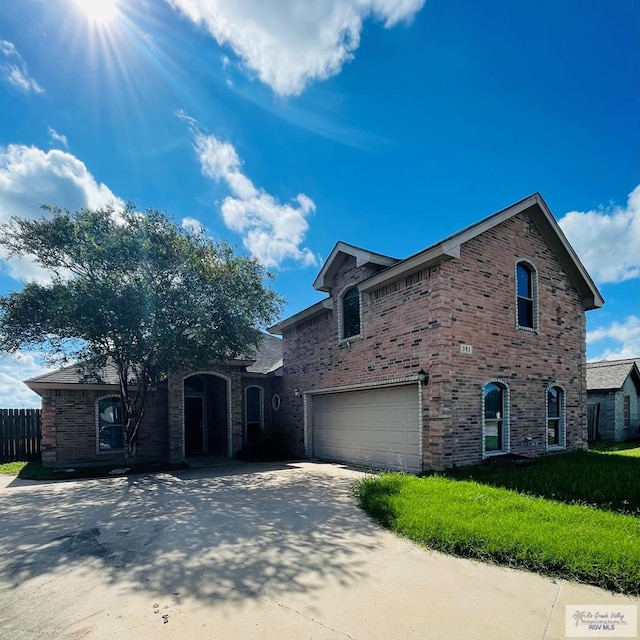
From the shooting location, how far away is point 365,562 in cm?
466

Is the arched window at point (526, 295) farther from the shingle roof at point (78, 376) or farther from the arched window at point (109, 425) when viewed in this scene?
the arched window at point (109, 425)

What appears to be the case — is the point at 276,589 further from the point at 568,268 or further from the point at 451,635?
the point at 568,268

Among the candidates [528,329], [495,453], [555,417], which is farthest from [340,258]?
[555,417]

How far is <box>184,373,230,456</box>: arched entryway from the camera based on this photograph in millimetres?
16781

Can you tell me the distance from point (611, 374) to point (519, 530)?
20358 mm

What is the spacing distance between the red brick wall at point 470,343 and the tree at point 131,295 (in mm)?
3558

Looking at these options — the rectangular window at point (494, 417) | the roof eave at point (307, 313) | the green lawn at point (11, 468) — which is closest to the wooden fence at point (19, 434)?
the green lawn at point (11, 468)

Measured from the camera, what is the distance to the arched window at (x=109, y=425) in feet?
46.2

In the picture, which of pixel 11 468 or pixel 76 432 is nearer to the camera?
pixel 11 468

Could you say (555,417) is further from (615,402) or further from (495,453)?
(615,402)

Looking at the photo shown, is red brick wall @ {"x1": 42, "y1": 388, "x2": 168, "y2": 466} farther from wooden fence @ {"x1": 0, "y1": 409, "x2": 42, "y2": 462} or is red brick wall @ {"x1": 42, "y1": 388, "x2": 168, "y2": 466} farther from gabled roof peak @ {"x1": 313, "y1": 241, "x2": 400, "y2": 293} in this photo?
gabled roof peak @ {"x1": 313, "y1": 241, "x2": 400, "y2": 293}

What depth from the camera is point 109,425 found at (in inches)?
564

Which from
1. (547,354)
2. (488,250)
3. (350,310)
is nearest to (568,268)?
(547,354)

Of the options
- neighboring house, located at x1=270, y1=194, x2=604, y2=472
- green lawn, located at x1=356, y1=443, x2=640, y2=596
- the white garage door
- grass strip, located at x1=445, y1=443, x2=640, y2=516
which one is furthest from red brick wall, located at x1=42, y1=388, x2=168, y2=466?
grass strip, located at x1=445, y1=443, x2=640, y2=516
